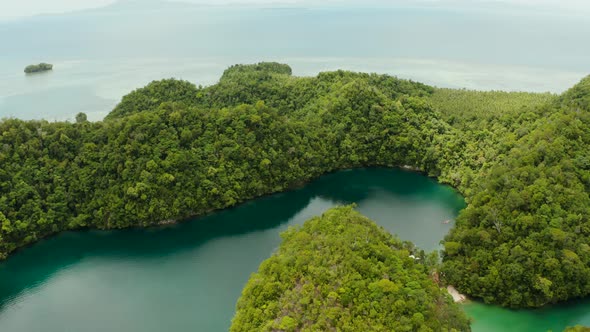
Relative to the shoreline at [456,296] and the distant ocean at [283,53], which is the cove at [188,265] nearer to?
the shoreline at [456,296]

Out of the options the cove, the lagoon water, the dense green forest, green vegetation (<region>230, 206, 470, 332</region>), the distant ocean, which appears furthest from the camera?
the distant ocean

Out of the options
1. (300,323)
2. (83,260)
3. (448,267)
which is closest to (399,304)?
(300,323)

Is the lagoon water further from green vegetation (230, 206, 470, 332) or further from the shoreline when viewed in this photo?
green vegetation (230, 206, 470, 332)

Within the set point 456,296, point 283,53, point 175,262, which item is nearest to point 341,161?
point 175,262

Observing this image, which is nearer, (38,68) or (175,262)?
(175,262)

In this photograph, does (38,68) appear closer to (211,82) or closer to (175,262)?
(211,82)

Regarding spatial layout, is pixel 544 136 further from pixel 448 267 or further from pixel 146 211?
pixel 146 211

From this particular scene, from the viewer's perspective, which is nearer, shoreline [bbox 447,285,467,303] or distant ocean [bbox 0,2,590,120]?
shoreline [bbox 447,285,467,303]

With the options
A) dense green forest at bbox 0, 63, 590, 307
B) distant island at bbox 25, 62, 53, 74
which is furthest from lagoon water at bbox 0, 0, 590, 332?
distant island at bbox 25, 62, 53, 74
